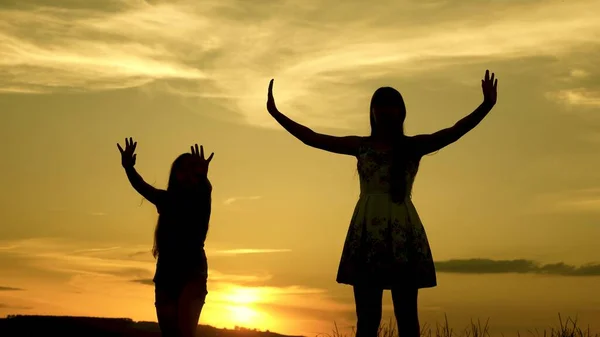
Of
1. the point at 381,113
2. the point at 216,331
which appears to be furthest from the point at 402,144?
the point at 216,331

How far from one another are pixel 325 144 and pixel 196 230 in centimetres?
173

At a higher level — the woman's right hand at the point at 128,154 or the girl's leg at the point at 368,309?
the woman's right hand at the point at 128,154

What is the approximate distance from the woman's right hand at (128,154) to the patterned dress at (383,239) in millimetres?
2693

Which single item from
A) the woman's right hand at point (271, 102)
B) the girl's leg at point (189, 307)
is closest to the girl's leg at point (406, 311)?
the woman's right hand at point (271, 102)

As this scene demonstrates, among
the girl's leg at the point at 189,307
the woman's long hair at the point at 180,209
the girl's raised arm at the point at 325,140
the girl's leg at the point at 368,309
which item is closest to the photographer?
the girl's leg at the point at 368,309

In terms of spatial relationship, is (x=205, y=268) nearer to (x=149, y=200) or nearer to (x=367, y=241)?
(x=149, y=200)

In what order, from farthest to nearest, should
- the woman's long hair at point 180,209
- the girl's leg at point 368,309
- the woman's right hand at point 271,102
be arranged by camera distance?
the woman's long hair at point 180,209, the woman's right hand at point 271,102, the girl's leg at point 368,309

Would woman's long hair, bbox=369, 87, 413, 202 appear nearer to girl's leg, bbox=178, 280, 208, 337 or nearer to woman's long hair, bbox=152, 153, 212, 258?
woman's long hair, bbox=152, 153, 212, 258

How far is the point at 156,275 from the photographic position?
853 centimetres

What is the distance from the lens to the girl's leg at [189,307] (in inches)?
328

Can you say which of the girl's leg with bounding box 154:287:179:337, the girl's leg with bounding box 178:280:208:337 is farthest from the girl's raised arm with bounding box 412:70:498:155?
the girl's leg with bounding box 154:287:179:337

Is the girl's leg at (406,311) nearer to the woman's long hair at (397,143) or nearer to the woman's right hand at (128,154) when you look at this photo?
the woman's long hair at (397,143)

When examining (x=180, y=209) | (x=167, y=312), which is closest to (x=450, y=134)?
(x=180, y=209)

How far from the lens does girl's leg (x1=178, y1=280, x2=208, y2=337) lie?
8.34m
